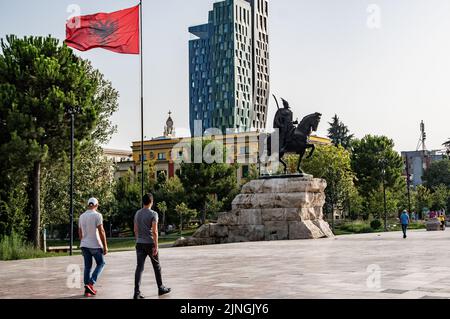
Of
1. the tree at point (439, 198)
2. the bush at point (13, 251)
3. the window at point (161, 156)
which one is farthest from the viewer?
the window at point (161, 156)

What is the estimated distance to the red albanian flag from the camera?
21.9m

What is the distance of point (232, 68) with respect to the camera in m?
136

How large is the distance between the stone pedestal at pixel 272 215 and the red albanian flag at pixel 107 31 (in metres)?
10.0

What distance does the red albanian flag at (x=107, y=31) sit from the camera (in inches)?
861

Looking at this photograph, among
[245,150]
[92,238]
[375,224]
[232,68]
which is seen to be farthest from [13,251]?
[232,68]

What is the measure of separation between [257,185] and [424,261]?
15.1 meters

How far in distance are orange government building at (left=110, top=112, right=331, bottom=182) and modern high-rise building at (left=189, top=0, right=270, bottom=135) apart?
1493 inches

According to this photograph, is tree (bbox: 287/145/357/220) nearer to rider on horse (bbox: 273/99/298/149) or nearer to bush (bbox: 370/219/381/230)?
bush (bbox: 370/219/381/230)

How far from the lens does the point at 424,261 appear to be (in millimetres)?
13492

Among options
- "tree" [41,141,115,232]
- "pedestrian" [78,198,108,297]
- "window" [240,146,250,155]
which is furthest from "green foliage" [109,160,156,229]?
"pedestrian" [78,198,108,297]

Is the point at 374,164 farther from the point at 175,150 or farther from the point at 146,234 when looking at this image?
the point at 146,234

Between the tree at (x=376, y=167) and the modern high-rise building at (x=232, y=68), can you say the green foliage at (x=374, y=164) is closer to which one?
the tree at (x=376, y=167)

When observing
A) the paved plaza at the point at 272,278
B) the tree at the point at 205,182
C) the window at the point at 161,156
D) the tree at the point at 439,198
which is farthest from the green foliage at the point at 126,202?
the paved plaza at the point at 272,278

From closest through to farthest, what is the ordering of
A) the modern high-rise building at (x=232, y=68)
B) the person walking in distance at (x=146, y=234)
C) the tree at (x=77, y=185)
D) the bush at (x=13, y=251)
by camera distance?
the person walking in distance at (x=146, y=234), the bush at (x=13, y=251), the tree at (x=77, y=185), the modern high-rise building at (x=232, y=68)
